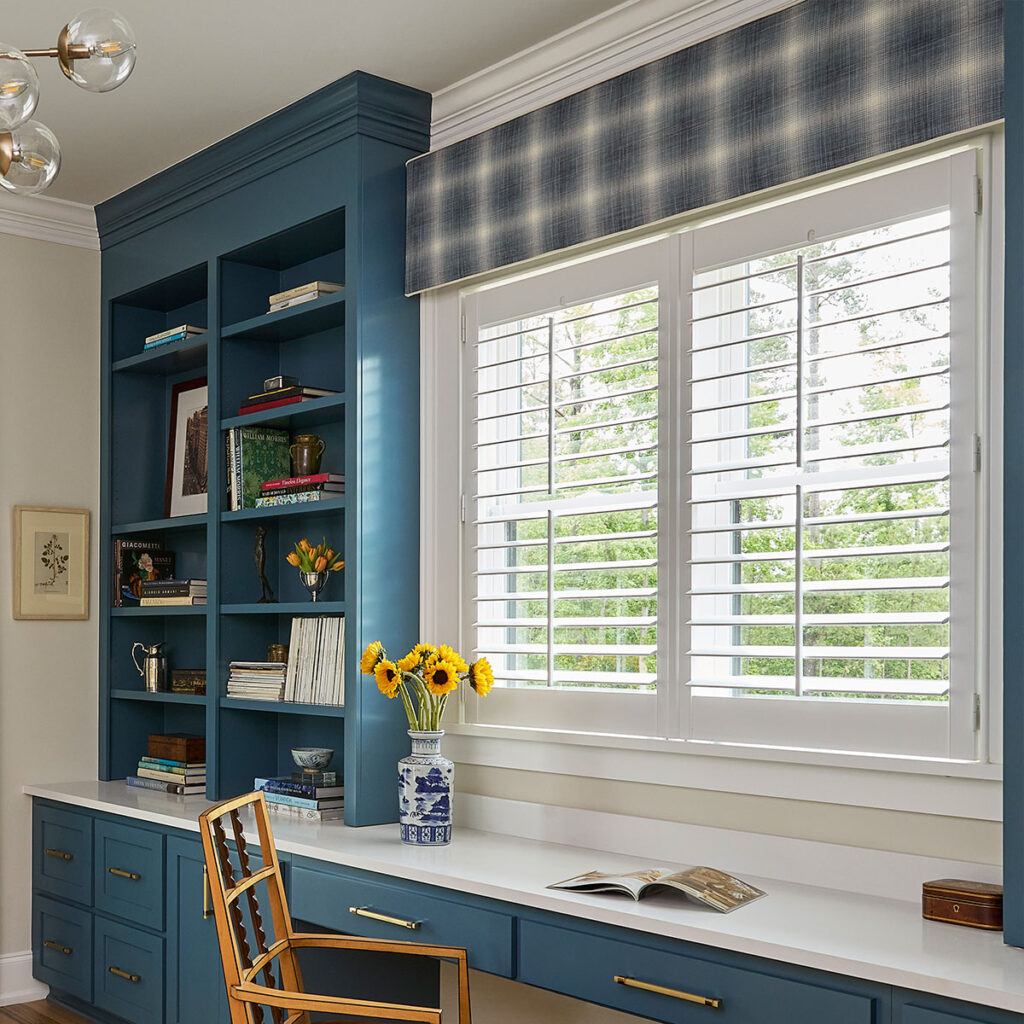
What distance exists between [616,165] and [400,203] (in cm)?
79

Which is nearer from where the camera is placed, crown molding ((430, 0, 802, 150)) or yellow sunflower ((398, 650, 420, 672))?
crown molding ((430, 0, 802, 150))

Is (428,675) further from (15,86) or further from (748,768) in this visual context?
(15,86)

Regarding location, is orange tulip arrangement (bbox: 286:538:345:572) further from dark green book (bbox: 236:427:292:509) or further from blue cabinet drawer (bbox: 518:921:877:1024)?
blue cabinet drawer (bbox: 518:921:877:1024)

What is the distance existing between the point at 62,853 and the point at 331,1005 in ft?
7.36

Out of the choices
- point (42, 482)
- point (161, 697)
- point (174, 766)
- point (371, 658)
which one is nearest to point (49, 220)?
point (42, 482)

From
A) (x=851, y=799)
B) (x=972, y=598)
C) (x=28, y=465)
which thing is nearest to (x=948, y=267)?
(x=972, y=598)

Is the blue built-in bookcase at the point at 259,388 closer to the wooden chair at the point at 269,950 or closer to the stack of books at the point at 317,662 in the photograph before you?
the stack of books at the point at 317,662

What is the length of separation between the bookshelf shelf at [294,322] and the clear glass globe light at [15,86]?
171cm

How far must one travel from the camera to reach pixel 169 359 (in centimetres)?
425

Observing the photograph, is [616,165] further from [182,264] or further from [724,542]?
[182,264]

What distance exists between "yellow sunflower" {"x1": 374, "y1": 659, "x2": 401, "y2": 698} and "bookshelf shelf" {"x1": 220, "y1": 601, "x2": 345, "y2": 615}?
37 centimetres

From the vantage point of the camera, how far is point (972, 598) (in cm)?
225

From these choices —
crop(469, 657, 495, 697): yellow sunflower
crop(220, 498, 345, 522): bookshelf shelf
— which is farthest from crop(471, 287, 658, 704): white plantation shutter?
crop(220, 498, 345, 522): bookshelf shelf

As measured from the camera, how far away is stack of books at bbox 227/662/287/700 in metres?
3.58
